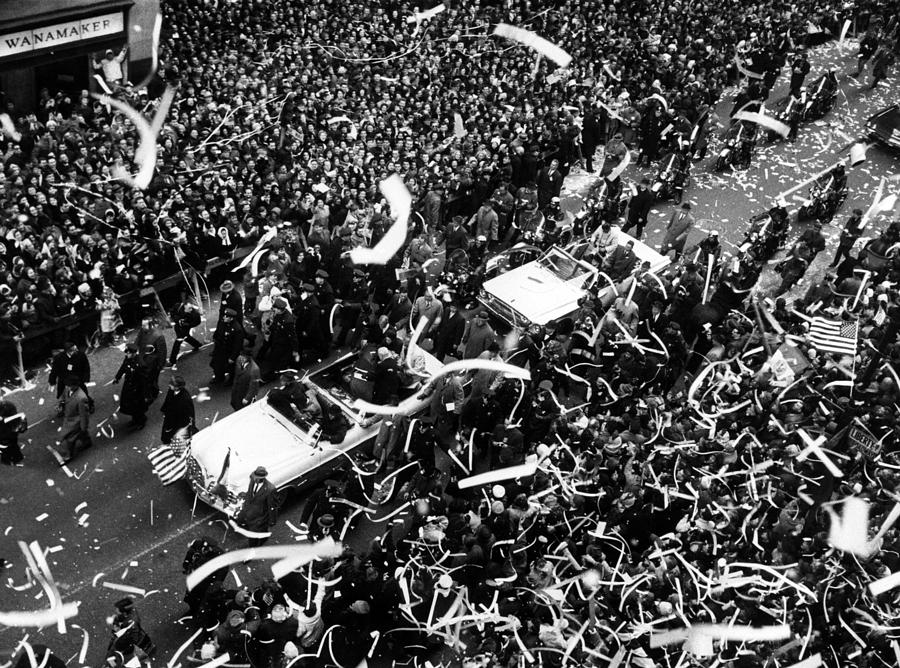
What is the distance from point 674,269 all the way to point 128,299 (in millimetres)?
10680

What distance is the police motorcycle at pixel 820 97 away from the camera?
91.6 feet

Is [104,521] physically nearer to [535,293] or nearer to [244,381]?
[244,381]

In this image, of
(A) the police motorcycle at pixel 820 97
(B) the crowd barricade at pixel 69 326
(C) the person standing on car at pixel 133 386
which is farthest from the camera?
(A) the police motorcycle at pixel 820 97

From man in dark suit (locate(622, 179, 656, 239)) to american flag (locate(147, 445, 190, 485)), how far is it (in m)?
11.0

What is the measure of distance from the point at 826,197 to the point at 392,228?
33.7 feet

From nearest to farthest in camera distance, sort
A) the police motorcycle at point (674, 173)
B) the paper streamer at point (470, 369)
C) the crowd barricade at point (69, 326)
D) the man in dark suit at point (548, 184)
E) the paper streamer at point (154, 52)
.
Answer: the paper streamer at point (470, 369) → the crowd barricade at point (69, 326) → the man in dark suit at point (548, 184) → the paper streamer at point (154, 52) → the police motorcycle at point (674, 173)

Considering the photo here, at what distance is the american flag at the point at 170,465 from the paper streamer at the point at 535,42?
50.7 ft

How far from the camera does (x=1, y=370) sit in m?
16.6

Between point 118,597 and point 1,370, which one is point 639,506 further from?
point 1,370

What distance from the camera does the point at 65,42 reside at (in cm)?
2155

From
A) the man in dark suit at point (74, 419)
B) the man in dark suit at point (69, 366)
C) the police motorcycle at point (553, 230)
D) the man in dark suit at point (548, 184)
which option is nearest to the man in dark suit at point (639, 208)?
the police motorcycle at point (553, 230)

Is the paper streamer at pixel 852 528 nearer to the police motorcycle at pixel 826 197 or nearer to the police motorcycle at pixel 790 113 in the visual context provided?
the police motorcycle at pixel 826 197

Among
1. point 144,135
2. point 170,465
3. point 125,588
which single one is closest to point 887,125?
point 144,135

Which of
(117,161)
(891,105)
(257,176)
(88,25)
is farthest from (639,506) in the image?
(891,105)
